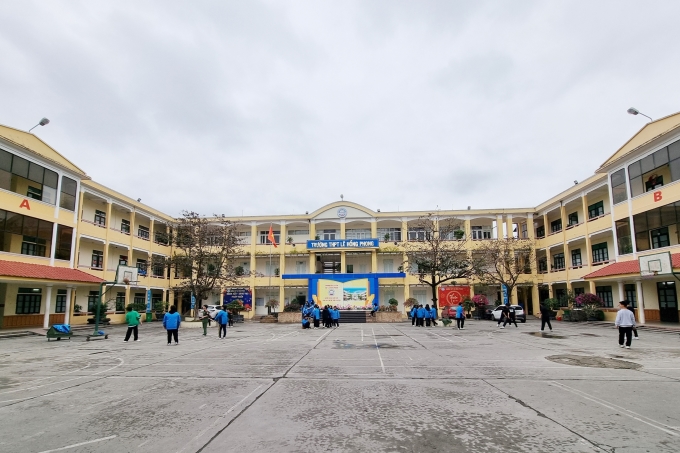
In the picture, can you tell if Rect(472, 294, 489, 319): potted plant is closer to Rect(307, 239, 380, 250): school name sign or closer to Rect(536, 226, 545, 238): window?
Rect(536, 226, 545, 238): window

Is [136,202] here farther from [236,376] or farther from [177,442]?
[177,442]

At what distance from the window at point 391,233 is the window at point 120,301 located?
2521 centimetres

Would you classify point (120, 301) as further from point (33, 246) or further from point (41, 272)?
point (41, 272)

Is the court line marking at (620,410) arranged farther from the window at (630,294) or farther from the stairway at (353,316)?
the stairway at (353,316)

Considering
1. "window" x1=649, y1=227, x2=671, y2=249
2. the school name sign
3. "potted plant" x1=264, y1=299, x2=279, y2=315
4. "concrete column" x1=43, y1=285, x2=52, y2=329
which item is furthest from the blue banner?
"window" x1=649, y1=227, x2=671, y2=249

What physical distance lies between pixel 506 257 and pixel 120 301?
33.6 meters

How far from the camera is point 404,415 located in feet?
19.3

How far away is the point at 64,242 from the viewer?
89.5ft

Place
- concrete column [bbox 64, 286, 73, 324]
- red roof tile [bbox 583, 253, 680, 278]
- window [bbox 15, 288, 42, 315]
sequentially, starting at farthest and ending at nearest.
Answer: concrete column [bbox 64, 286, 73, 324]
window [bbox 15, 288, 42, 315]
red roof tile [bbox 583, 253, 680, 278]

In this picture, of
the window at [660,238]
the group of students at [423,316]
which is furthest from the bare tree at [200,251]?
the window at [660,238]

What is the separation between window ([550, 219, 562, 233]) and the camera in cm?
3881

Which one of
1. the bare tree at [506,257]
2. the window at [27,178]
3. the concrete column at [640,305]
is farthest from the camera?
the bare tree at [506,257]

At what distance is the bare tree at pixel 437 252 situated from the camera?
3142 cm

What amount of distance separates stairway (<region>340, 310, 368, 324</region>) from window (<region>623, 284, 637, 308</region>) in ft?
63.3
